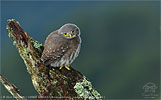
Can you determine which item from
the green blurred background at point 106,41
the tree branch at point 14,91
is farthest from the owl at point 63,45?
the green blurred background at point 106,41

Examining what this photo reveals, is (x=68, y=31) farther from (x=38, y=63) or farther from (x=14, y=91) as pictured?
(x=14, y=91)

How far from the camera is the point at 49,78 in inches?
297

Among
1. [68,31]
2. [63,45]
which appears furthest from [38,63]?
[68,31]

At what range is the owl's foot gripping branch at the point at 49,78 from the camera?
7289 mm

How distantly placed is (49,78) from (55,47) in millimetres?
1983

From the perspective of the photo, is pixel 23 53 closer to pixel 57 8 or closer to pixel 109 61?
pixel 109 61

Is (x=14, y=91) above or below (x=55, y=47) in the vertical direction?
below

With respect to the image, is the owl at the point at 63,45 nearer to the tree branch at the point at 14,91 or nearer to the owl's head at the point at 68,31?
the owl's head at the point at 68,31

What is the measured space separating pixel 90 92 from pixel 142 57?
49.9 meters

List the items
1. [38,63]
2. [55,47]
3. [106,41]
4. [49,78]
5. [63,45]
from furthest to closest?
[106,41], [63,45], [55,47], [38,63], [49,78]

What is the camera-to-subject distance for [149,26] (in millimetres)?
69000

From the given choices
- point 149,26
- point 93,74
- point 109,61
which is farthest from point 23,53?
point 149,26

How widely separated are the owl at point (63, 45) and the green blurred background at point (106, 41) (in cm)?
2214

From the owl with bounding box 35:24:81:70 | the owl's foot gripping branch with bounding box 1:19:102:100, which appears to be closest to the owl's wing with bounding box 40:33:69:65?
the owl with bounding box 35:24:81:70
